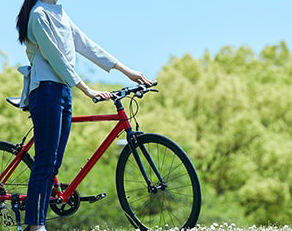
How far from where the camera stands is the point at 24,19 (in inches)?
159

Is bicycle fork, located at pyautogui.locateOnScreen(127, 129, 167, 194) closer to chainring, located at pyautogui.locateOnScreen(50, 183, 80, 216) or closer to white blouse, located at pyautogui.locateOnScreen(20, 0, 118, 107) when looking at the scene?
chainring, located at pyautogui.locateOnScreen(50, 183, 80, 216)

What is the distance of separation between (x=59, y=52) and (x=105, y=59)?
2.14ft

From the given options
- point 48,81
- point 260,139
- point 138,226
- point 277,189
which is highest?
point 260,139

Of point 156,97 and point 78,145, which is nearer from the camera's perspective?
point 78,145

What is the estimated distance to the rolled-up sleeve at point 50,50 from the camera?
3.89m

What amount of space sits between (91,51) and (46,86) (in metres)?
0.69

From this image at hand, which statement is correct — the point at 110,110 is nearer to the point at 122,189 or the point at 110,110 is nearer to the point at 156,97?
the point at 156,97

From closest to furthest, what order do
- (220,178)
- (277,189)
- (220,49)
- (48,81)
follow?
1. (48,81)
2. (277,189)
3. (220,178)
4. (220,49)

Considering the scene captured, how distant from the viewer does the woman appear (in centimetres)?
390

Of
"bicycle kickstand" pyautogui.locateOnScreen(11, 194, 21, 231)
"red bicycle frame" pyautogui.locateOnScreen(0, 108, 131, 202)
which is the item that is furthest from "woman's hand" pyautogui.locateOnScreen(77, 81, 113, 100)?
"bicycle kickstand" pyautogui.locateOnScreen(11, 194, 21, 231)

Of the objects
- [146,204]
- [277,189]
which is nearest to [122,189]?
[146,204]

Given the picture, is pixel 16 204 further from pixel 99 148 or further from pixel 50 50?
pixel 50 50

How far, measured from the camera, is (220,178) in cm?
3297

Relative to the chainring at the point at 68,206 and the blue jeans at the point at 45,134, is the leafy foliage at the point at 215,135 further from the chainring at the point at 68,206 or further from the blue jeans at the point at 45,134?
the blue jeans at the point at 45,134
